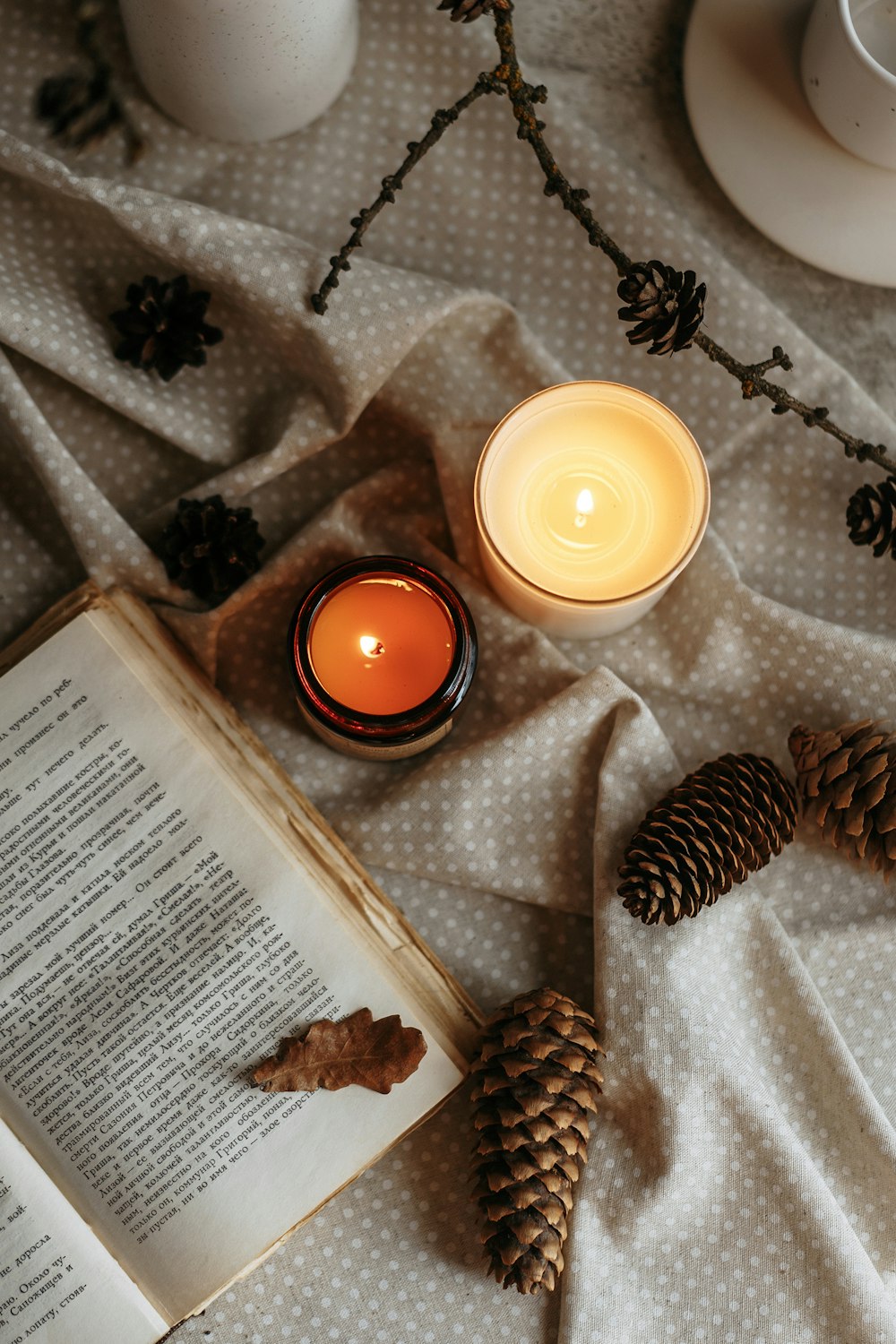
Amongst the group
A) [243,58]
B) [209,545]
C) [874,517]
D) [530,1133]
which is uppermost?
[243,58]

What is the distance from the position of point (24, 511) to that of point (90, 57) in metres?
0.33

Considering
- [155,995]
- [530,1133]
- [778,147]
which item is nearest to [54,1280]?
[155,995]

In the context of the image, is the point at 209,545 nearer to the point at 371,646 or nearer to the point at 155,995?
the point at 371,646

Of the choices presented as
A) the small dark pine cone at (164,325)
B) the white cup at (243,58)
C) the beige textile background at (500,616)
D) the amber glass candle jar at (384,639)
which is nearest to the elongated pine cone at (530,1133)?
the beige textile background at (500,616)

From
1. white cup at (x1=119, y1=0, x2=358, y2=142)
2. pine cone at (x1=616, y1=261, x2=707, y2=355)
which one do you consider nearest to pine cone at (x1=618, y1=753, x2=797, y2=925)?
pine cone at (x1=616, y1=261, x2=707, y2=355)

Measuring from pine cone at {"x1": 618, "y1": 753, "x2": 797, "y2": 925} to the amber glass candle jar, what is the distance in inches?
6.2

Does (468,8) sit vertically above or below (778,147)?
above

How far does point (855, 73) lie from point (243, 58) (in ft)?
1.25

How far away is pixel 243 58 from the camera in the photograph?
26.1 inches

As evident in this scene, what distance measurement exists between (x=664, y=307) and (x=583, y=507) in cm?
17

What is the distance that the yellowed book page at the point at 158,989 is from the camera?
66cm

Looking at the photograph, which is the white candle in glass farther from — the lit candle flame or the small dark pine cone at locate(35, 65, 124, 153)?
the small dark pine cone at locate(35, 65, 124, 153)

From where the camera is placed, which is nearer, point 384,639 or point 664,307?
point 664,307

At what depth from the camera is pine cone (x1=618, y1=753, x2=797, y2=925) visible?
2.18 ft
